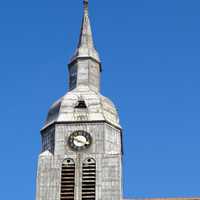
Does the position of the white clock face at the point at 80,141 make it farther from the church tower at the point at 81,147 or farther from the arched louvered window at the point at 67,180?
the arched louvered window at the point at 67,180

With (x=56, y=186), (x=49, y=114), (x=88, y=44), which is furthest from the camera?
(x=88, y=44)

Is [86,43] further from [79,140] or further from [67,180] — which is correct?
[67,180]

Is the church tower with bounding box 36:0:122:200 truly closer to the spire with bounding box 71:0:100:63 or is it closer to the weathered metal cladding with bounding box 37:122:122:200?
the weathered metal cladding with bounding box 37:122:122:200

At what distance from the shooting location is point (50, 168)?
68.7 m

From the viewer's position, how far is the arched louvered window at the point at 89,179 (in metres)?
67.2

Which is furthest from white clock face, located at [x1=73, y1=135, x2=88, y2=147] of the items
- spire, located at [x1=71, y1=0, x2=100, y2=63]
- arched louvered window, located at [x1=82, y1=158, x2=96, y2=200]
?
spire, located at [x1=71, y1=0, x2=100, y2=63]

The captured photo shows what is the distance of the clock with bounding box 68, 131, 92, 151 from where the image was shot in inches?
2736

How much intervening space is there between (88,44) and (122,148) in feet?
29.9

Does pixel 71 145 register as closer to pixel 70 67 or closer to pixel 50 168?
pixel 50 168

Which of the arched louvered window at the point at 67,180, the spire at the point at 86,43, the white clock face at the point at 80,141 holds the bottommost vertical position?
the arched louvered window at the point at 67,180

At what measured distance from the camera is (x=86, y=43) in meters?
77.2

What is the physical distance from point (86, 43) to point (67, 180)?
1322 cm

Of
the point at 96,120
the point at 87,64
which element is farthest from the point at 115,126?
the point at 87,64

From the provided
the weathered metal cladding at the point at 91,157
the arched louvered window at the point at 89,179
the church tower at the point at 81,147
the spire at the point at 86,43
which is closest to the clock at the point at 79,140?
the church tower at the point at 81,147
